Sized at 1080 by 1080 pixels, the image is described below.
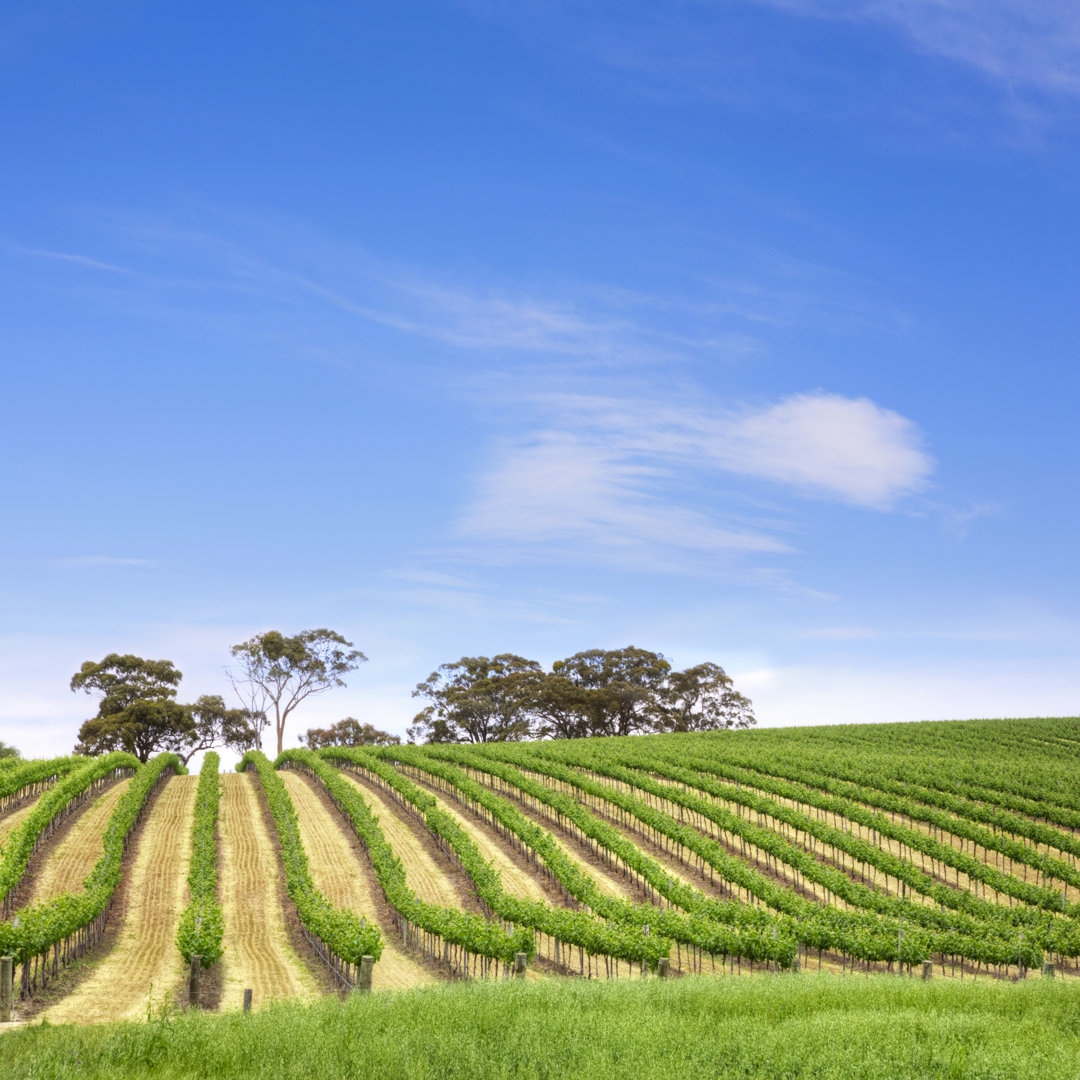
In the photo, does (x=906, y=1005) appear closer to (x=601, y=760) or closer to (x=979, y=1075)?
(x=979, y=1075)

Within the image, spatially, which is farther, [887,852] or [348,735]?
[348,735]

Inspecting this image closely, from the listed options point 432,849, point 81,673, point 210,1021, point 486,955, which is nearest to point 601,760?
point 432,849

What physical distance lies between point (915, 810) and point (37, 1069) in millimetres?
43433

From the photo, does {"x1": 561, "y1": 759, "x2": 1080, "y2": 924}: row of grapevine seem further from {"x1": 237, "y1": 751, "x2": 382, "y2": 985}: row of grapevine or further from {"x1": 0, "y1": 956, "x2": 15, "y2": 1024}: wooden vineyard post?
{"x1": 0, "y1": 956, "x2": 15, "y2": 1024}: wooden vineyard post

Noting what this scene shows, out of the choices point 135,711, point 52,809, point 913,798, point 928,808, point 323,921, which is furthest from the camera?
point 135,711

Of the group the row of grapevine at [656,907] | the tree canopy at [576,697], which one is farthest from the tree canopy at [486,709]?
the row of grapevine at [656,907]

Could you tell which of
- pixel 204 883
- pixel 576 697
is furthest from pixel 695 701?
pixel 204 883

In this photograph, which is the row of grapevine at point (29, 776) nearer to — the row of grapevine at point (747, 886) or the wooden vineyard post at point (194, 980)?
the row of grapevine at point (747, 886)

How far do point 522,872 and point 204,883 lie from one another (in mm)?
12919

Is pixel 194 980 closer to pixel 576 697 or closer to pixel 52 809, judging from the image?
pixel 52 809

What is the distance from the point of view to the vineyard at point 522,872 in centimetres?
2580

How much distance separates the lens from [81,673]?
275ft

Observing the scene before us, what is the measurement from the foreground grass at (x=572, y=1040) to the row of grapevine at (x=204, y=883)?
27.3ft

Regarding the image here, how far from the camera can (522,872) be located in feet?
124
